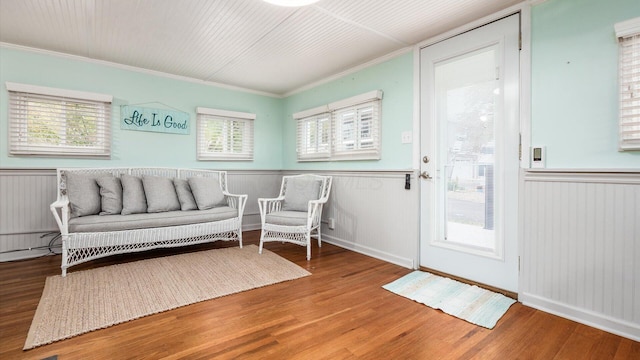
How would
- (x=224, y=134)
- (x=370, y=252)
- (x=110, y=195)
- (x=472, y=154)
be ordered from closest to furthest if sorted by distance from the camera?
1. (x=472, y=154)
2. (x=110, y=195)
3. (x=370, y=252)
4. (x=224, y=134)

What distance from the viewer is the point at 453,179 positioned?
8.70ft

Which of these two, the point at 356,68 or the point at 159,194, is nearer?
the point at 159,194

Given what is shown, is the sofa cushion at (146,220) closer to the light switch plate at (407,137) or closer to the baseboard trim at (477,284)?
the light switch plate at (407,137)

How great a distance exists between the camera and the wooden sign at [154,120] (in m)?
3.57

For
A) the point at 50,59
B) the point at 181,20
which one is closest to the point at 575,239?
the point at 181,20

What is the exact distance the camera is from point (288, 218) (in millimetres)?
3160

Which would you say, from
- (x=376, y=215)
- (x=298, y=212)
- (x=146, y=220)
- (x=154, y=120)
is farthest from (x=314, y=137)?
(x=146, y=220)

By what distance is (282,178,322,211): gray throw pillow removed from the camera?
11.6ft

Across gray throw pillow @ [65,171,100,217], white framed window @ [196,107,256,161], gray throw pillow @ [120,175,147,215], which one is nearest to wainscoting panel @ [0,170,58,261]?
gray throw pillow @ [65,171,100,217]

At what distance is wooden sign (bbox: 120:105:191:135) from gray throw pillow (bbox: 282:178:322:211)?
1.70 m

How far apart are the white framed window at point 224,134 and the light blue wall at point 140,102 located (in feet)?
0.31

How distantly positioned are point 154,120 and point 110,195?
119cm

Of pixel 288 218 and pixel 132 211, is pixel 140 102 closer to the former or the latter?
pixel 132 211

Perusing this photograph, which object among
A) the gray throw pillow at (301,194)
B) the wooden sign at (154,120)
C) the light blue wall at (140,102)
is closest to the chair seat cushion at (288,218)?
the gray throw pillow at (301,194)
